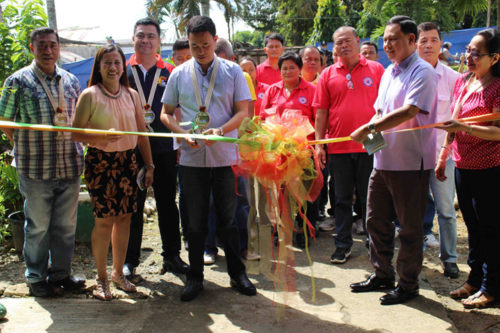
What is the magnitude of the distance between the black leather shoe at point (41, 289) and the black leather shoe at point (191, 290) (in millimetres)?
1166

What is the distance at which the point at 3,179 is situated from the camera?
5.25 meters

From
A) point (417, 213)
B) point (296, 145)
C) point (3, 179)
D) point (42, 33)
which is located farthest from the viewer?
point (3, 179)

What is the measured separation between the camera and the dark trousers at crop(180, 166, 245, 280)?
3801 millimetres

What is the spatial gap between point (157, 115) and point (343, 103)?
189 cm

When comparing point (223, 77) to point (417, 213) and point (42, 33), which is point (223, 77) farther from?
point (417, 213)

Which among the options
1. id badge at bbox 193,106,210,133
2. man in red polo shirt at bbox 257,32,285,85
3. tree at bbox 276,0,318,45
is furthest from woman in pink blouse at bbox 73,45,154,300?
tree at bbox 276,0,318,45

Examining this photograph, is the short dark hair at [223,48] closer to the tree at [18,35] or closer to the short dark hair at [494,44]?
the tree at [18,35]

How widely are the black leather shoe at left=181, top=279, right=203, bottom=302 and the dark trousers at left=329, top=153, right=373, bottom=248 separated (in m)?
1.59

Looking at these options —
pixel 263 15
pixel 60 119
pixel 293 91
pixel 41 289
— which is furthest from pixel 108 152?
pixel 263 15

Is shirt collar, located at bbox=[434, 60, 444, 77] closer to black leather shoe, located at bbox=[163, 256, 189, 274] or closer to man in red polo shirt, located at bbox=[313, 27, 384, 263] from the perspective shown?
man in red polo shirt, located at bbox=[313, 27, 384, 263]

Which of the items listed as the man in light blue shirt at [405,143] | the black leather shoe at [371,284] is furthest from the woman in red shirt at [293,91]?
the man in light blue shirt at [405,143]

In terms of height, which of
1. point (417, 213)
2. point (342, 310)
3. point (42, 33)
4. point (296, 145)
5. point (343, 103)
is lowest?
point (342, 310)

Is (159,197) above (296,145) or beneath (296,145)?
beneath

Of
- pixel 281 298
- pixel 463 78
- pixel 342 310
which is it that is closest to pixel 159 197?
pixel 281 298
